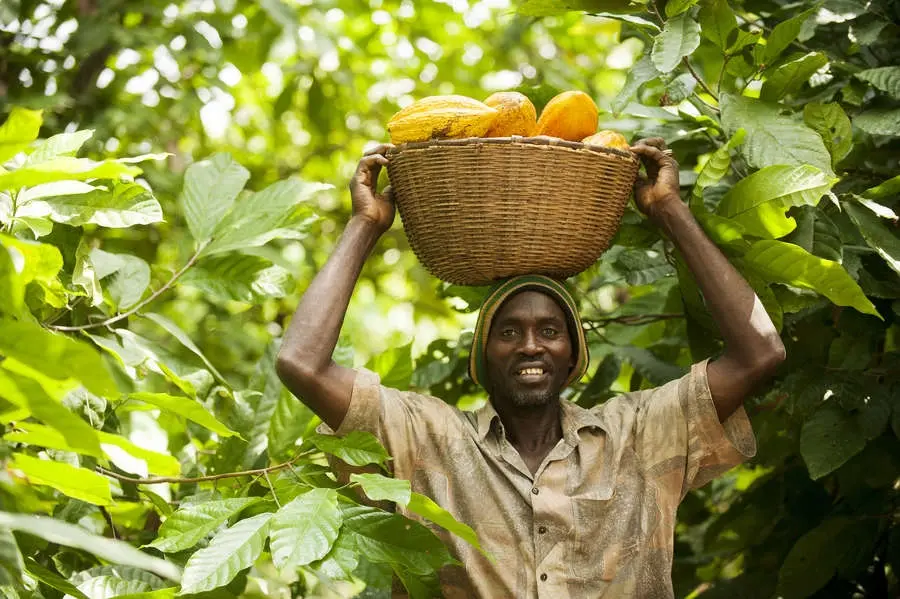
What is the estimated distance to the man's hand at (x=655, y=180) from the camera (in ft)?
7.33

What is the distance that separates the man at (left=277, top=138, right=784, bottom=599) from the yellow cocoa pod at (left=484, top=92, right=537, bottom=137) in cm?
25

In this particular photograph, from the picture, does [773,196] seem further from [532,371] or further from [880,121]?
Result: [532,371]

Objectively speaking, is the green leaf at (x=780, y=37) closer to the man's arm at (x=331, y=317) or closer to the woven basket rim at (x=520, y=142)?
the woven basket rim at (x=520, y=142)

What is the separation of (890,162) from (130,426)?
2047 mm

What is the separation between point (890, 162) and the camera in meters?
2.64

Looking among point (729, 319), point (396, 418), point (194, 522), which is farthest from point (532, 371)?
point (194, 522)

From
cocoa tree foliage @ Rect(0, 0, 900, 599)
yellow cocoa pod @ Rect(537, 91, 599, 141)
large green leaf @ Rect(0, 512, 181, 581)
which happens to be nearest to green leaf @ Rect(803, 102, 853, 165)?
cocoa tree foliage @ Rect(0, 0, 900, 599)

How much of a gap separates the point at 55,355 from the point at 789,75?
5.17ft

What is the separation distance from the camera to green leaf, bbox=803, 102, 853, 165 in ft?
7.41

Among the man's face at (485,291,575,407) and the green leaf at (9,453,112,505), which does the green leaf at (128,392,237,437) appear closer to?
the green leaf at (9,453,112,505)

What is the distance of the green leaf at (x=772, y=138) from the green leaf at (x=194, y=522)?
118 centimetres

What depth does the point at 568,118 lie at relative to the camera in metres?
2.17

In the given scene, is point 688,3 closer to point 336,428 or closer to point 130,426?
point 336,428

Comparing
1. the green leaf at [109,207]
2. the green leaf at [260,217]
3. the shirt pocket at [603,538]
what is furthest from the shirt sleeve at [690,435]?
the green leaf at [109,207]
